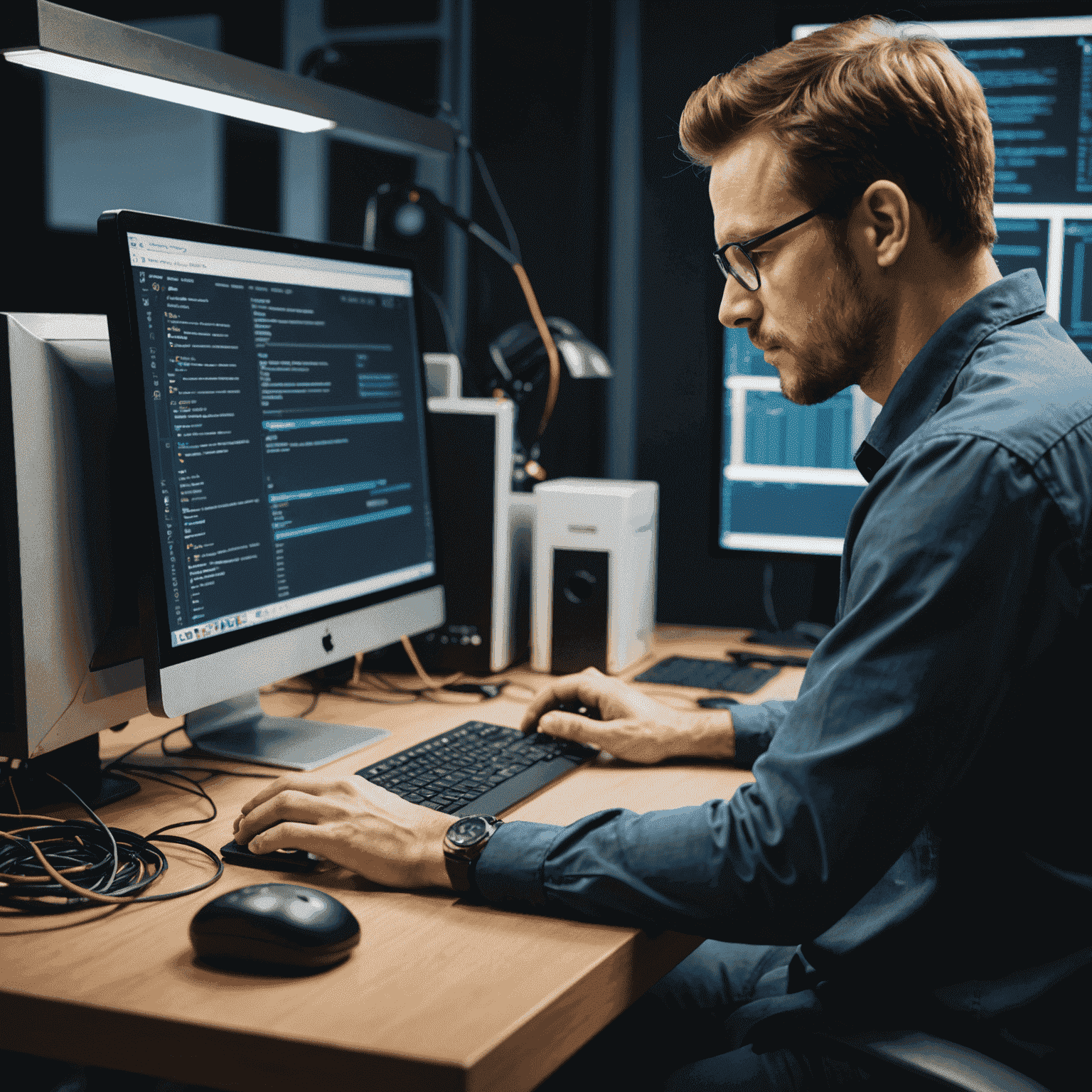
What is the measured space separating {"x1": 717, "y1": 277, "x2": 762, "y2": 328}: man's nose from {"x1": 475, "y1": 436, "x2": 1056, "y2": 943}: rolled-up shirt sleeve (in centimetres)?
30

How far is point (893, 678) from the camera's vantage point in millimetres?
712

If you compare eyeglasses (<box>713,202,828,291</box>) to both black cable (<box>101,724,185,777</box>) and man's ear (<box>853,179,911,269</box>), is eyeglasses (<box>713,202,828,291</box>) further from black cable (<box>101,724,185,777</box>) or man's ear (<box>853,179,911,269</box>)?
black cable (<box>101,724,185,777</box>)

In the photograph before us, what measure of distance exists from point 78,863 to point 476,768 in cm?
37

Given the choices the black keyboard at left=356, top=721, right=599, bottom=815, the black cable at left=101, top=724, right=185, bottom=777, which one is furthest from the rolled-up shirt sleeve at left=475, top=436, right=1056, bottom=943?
the black cable at left=101, top=724, right=185, bottom=777

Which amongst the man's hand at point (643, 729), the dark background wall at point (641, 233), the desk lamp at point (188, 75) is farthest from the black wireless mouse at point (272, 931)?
the dark background wall at point (641, 233)

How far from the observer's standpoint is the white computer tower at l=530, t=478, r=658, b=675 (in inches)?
61.0

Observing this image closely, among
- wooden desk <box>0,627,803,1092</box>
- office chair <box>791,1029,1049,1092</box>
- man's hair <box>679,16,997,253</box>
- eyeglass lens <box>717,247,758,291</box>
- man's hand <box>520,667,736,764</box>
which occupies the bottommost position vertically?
office chair <box>791,1029,1049,1092</box>

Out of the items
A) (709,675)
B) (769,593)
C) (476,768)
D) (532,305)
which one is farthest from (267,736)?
(769,593)

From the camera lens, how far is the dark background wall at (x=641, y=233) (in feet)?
6.13

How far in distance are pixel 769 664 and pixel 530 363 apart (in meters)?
0.59

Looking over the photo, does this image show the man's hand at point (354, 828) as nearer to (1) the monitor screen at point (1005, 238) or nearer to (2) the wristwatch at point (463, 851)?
(2) the wristwatch at point (463, 851)

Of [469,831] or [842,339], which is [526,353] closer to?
[842,339]

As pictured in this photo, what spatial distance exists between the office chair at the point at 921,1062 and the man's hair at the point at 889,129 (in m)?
0.61

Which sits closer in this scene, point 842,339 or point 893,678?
point 893,678
